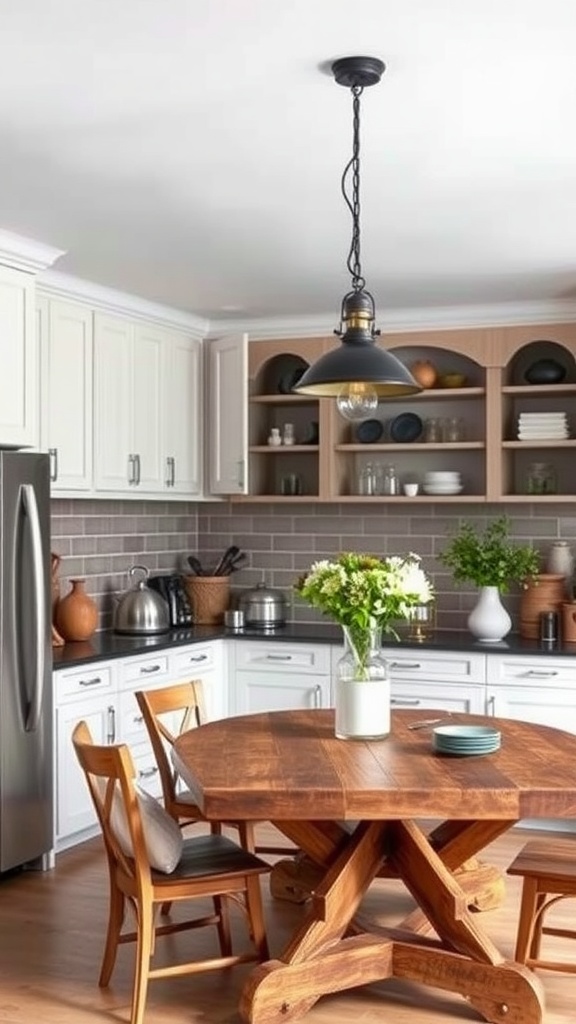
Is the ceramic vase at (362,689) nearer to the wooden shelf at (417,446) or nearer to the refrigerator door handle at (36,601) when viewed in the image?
the refrigerator door handle at (36,601)

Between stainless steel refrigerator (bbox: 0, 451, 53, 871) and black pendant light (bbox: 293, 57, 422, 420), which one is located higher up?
black pendant light (bbox: 293, 57, 422, 420)

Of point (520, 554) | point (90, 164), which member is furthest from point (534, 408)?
point (90, 164)

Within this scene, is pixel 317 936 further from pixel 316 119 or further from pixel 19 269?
pixel 19 269

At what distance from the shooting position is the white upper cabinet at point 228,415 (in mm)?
6277

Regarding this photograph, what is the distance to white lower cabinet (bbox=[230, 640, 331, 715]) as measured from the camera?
5961 millimetres

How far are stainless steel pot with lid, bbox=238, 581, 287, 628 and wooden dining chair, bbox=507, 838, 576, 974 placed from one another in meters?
2.81

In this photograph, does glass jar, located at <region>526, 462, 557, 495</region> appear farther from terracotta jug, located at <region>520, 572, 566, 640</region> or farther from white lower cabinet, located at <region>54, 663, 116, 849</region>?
white lower cabinet, located at <region>54, 663, 116, 849</region>

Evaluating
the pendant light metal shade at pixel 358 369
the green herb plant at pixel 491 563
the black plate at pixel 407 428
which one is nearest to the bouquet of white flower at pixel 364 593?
the pendant light metal shade at pixel 358 369

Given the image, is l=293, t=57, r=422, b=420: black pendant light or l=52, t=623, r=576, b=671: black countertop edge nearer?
l=293, t=57, r=422, b=420: black pendant light

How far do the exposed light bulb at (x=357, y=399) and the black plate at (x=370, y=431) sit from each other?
272 centimetres

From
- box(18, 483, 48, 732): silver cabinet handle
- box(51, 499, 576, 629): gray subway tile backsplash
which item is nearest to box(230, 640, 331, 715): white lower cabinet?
box(51, 499, 576, 629): gray subway tile backsplash

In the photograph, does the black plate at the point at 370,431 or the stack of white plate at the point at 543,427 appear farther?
the black plate at the point at 370,431

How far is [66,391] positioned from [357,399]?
202cm

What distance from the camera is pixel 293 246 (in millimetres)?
4801
